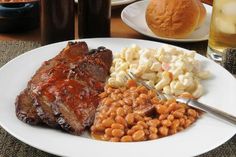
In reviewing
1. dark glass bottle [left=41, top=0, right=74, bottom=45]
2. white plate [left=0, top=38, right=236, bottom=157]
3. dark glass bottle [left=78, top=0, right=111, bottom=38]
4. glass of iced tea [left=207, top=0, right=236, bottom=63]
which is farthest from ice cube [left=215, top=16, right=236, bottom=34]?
dark glass bottle [left=41, top=0, right=74, bottom=45]

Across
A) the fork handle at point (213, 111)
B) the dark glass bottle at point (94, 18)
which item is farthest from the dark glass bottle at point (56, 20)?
the fork handle at point (213, 111)

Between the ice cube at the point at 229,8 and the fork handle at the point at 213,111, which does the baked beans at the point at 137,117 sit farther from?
the ice cube at the point at 229,8

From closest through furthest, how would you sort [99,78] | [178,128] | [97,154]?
[97,154] < [178,128] < [99,78]

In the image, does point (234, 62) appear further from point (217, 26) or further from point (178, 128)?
point (178, 128)

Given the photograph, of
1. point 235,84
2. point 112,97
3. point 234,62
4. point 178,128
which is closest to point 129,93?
point 112,97

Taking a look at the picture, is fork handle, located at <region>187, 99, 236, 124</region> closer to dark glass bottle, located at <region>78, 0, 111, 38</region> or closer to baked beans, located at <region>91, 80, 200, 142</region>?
baked beans, located at <region>91, 80, 200, 142</region>

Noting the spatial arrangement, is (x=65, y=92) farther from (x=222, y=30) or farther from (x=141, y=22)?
(x=141, y=22)
